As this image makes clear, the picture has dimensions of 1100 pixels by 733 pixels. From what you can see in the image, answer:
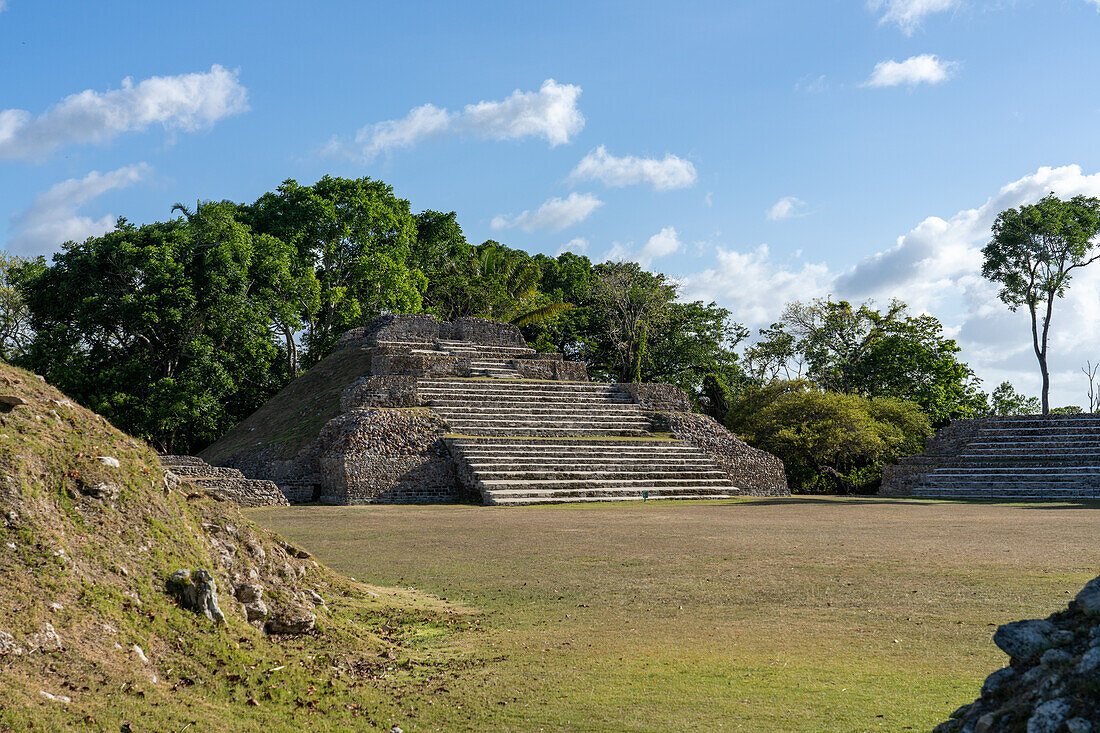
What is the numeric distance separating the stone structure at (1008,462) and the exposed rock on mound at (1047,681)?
20024mm

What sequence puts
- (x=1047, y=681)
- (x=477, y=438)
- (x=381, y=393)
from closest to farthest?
(x=1047, y=681) → (x=477, y=438) → (x=381, y=393)

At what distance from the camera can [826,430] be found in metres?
24.9

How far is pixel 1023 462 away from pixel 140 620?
23704 millimetres

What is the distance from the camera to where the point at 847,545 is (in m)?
10.1

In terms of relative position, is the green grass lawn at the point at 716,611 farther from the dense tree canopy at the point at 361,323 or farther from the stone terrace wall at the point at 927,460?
the dense tree canopy at the point at 361,323

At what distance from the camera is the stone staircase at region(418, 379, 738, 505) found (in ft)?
61.0

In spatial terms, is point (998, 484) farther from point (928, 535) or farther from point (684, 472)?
point (928, 535)

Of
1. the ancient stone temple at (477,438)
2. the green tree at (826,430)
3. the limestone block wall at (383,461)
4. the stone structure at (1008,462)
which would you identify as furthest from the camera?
the green tree at (826,430)

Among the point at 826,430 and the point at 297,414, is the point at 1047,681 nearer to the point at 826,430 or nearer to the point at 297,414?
the point at 297,414

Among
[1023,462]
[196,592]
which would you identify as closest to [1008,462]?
[1023,462]

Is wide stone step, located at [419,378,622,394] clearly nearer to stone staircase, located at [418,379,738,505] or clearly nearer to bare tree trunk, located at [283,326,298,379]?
stone staircase, located at [418,379,738,505]

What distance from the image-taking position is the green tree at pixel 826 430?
25.0m

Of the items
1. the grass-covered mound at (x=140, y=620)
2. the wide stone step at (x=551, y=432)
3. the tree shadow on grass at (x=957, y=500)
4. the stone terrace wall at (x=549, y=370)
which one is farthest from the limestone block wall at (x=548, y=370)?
the grass-covered mound at (x=140, y=620)

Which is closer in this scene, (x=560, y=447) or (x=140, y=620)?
(x=140, y=620)
